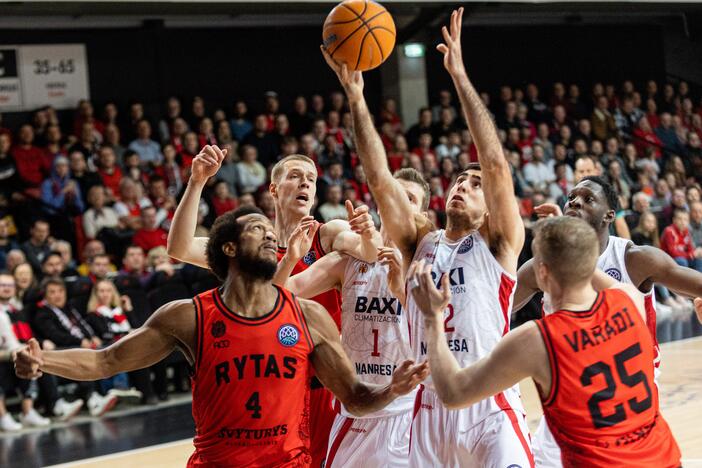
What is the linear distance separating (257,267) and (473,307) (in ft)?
3.41

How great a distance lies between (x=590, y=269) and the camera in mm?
3541

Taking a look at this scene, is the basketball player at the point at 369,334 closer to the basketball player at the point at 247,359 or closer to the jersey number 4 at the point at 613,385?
the basketball player at the point at 247,359

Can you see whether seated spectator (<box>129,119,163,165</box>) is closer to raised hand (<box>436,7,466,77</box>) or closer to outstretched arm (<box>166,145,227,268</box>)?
outstretched arm (<box>166,145,227,268</box>)

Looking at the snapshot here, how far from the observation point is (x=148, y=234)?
11312mm

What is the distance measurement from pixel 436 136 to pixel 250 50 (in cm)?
406

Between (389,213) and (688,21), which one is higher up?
(688,21)

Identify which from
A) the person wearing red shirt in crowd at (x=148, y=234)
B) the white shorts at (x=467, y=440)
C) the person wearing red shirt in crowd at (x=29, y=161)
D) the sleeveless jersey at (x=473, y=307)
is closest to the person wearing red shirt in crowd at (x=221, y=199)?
the person wearing red shirt in crowd at (x=148, y=234)

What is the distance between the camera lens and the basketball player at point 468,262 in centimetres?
423

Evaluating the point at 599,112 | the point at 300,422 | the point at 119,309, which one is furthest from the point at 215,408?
the point at 599,112

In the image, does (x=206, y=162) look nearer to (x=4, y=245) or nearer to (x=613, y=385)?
(x=613, y=385)

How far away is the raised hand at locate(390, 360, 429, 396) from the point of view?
12.7ft

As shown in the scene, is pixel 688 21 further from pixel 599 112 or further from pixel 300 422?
pixel 300 422

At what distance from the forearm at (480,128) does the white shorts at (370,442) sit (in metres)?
1.45

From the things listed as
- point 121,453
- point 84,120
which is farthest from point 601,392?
point 84,120
